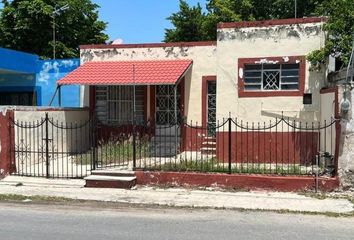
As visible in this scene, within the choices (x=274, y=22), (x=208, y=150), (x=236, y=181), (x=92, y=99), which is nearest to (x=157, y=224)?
(x=236, y=181)

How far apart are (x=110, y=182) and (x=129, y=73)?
6.32m

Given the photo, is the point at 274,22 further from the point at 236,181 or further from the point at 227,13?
the point at 227,13

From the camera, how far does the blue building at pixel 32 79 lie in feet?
72.8

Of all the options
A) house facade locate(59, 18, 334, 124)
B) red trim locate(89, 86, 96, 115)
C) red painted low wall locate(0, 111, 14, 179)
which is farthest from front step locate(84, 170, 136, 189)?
red trim locate(89, 86, 96, 115)

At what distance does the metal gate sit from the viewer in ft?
47.3

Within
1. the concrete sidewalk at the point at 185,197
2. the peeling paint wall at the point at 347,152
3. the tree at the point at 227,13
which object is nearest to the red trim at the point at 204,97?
the concrete sidewalk at the point at 185,197

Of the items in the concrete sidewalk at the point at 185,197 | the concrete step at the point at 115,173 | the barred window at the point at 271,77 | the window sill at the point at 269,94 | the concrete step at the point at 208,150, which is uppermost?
the barred window at the point at 271,77

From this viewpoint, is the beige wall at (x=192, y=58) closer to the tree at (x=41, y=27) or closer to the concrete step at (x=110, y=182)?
the concrete step at (x=110, y=182)

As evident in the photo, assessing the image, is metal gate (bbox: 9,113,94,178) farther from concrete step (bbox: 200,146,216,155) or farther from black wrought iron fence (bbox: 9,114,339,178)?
concrete step (bbox: 200,146,216,155)

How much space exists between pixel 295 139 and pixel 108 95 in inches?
296

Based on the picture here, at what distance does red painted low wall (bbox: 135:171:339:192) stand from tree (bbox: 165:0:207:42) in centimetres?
2160

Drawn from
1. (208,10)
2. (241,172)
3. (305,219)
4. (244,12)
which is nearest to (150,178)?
(241,172)

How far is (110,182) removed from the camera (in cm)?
1271

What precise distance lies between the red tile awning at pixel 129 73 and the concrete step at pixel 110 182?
4.84 meters
